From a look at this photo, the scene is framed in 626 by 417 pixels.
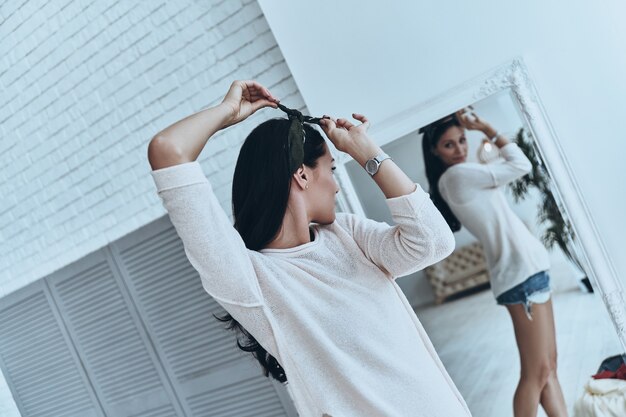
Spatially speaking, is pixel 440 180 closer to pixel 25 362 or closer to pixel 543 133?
pixel 543 133

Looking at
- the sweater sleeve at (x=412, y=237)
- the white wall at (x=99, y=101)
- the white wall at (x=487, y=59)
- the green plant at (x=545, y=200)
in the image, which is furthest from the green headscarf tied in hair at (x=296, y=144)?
the white wall at (x=99, y=101)

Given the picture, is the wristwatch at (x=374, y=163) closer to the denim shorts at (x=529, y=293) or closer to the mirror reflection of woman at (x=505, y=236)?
the mirror reflection of woman at (x=505, y=236)

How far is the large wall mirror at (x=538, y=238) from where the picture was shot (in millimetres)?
2406

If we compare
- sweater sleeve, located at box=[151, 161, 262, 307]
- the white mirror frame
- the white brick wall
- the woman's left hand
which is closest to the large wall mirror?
the white mirror frame

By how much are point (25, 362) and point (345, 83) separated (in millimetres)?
2582

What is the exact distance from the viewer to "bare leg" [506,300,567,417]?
8.17 ft

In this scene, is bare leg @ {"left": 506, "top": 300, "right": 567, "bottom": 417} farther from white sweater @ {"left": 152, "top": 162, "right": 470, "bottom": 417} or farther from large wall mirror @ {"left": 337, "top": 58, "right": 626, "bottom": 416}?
white sweater @ {"left": 152, "top": 162, "right": 470, "bottom": 417}

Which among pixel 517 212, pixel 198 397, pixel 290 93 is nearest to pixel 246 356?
pixel 198 397

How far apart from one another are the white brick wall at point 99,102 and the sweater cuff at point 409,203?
138cm

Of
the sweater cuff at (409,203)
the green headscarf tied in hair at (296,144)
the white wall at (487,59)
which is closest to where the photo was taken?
the sweater cuff at (409,203)

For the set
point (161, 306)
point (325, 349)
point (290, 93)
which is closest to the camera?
point (325, 349)

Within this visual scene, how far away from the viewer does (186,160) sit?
1392 millimetres

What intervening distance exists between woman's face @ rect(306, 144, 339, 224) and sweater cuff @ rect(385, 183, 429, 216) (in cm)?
21

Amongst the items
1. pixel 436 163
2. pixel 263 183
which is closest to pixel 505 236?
pixel 436 163
